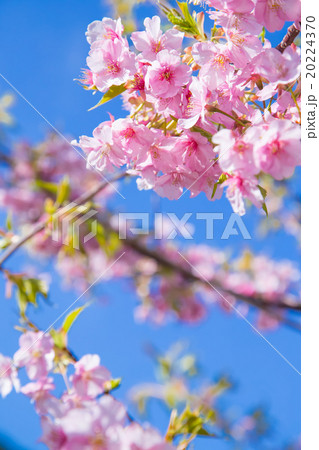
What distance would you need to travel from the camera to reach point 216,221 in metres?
1.53

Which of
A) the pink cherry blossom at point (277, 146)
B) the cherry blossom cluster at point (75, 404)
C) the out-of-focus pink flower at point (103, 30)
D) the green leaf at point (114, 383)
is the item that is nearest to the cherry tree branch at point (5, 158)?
the cherry blossom cluster at point (75, 404)

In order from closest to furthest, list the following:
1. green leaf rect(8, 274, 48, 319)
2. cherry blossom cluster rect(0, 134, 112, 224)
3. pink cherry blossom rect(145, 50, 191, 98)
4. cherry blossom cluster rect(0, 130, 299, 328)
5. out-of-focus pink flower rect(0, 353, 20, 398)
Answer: pink cherry blossom rect(145, 50, 191, 98) < out-of-focus pink flower rect(0, 353, 20, 398) < green leaf rect(8, 274, 48, 319) < cherry blossom cluster rect(0, 130, 299, 328) < cherry blossom cluster rect(0, 134, 112, 224)

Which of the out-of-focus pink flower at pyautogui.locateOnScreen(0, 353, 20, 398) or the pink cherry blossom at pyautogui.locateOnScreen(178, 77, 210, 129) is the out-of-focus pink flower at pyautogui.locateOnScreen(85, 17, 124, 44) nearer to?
the pink cherry blossom at pyautogui.locateOnScreen(178, 77, 210, 129)

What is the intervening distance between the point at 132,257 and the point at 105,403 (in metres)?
3.41

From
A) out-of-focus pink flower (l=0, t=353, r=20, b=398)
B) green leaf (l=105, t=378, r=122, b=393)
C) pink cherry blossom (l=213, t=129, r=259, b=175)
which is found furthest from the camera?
out-of-focus pink flower (l=0, t=353, r=20, b=398)

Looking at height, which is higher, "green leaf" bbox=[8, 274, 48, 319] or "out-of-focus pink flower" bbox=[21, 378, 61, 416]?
"green leaf" bbox=[8, 274, 48, 319]

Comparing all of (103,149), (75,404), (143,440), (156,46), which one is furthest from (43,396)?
(156,46)

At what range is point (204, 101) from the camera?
891 millimetres

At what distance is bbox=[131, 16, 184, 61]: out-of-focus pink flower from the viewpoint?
952 mm

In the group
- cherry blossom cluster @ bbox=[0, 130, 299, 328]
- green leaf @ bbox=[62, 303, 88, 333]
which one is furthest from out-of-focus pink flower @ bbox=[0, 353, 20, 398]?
cherry blossom cluster @ bbox=[0, 130, 299, 328]

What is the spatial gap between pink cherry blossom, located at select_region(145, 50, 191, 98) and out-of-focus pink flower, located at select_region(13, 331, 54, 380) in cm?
66

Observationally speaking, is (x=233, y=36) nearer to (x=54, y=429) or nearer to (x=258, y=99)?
(x=258, y=99)

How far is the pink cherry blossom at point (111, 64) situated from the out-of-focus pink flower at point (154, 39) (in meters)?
0.03
